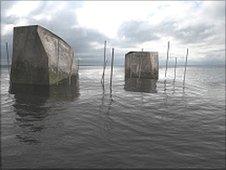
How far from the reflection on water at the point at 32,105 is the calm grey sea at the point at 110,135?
0.04 meters

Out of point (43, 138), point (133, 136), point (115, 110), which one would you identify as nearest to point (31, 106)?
point (115, 110)

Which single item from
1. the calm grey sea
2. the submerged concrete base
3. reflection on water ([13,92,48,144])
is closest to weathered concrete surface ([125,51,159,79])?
the submerged concrete base

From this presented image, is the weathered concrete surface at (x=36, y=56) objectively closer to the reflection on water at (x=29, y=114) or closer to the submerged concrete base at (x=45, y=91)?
the submerged concrete base at (x=45, y=91)

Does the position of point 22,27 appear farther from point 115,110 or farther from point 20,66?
point 115,110

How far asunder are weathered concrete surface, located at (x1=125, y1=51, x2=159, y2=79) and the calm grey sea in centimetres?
1548

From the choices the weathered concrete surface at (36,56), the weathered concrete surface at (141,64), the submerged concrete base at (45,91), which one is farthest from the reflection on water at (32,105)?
the weathered concrete surface at (141,64)

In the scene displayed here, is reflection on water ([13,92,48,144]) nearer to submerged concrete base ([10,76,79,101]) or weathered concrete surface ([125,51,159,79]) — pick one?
submerged concrete base ([10,76,79,101])

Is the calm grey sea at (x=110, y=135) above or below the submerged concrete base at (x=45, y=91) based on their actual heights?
below

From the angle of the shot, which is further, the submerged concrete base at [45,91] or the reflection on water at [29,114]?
the submerged concrete base at [45,91]

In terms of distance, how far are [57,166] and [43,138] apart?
8.66ft

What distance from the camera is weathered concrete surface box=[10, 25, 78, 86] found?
20.6 m

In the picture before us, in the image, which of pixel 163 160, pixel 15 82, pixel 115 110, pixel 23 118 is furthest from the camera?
pixel 15 82

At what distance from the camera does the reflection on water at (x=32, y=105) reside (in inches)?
411

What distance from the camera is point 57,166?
728 cm
